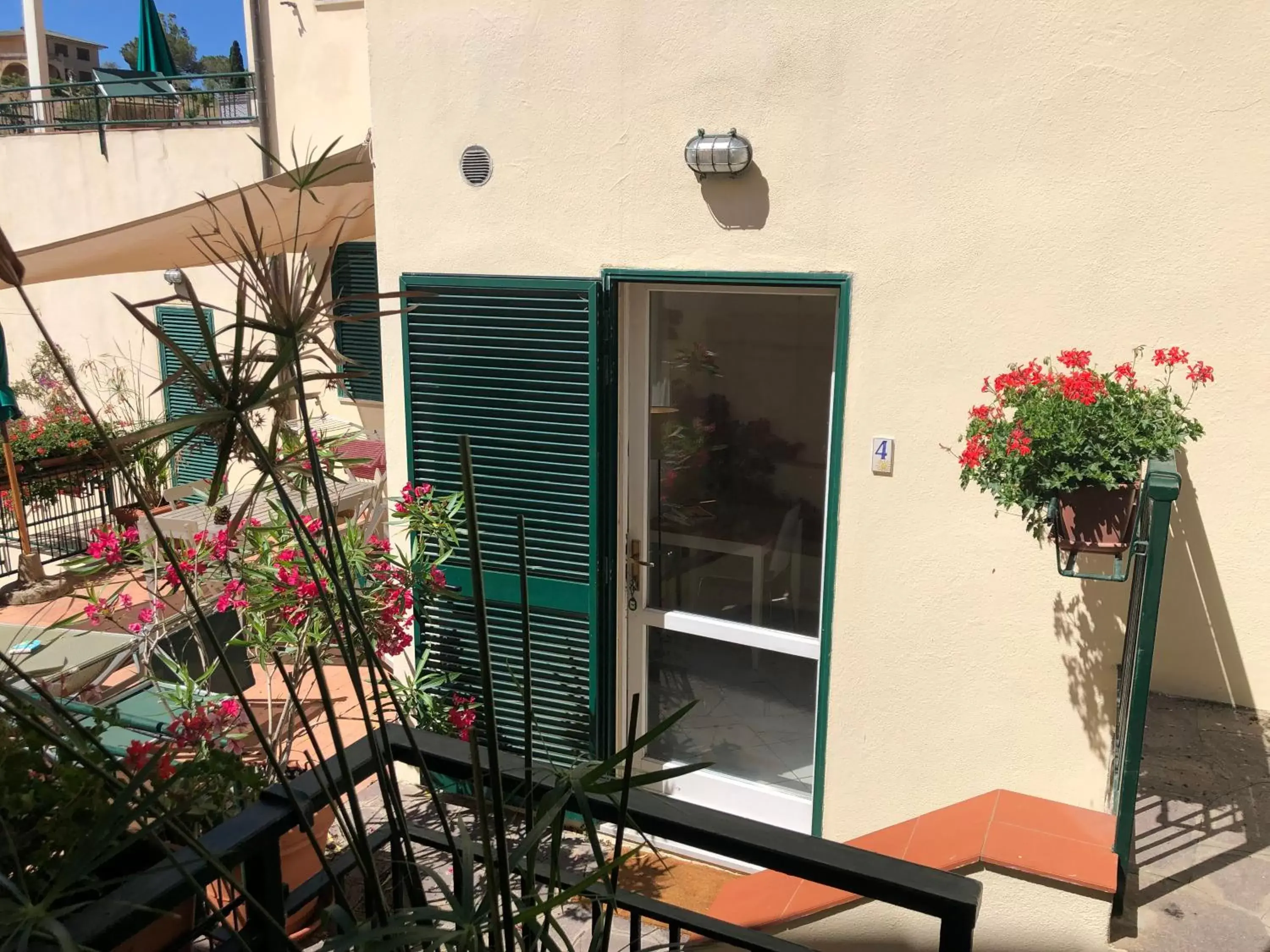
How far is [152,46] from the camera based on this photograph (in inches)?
422

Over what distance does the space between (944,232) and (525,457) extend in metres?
1.99

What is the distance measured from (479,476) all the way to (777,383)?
1.43m

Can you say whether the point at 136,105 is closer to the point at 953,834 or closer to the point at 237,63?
the point at 237,63

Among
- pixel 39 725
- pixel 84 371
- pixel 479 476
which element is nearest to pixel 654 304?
pixel 479 476

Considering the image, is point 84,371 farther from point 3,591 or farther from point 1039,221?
point 1039,221

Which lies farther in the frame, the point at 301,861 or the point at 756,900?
the point at 301,861

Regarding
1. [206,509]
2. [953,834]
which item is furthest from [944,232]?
[206,509]

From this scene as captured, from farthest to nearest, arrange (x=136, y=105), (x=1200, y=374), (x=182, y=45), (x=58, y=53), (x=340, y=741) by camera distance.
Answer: (x=182, y=45) → (x=58, y=53) → (x=136, y=105) → (x=1200, y=374) → (x=340, y=741)

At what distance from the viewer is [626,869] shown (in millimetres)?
4371

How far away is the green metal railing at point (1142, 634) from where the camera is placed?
233 cm

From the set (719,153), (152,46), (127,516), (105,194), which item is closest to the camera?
(719,153)

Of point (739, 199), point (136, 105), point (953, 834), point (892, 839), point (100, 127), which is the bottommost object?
point (892, 839)

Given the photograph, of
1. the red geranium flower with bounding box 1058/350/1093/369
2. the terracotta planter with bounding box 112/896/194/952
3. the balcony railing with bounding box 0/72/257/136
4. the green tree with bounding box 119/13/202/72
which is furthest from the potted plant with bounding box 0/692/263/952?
the green tree with bounding box 119/13/202/72

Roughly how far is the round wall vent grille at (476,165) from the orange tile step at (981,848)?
3062mm
